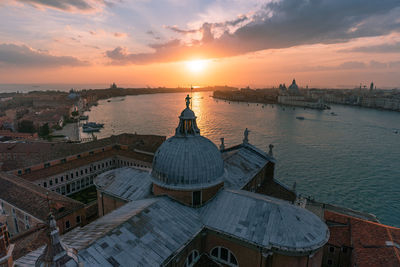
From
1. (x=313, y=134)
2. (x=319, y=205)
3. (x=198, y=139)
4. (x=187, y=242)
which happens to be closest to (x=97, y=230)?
(x=187, y=242)

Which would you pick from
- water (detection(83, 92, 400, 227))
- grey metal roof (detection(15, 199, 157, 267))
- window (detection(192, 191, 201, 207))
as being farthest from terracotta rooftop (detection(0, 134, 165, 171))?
window (detection(192, 191, 201, 207))

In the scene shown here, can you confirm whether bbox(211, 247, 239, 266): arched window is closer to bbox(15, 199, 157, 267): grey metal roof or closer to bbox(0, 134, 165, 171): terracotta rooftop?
bbox(15, 199, 157, 267): grey metal roof

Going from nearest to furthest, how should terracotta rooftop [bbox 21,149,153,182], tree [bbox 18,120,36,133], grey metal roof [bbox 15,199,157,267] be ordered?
grey metal roof [bbox 15,199,157,267] < terracotta rooftop [bbox 21,149,153,182] < tree [bbox 18,120,36,133]

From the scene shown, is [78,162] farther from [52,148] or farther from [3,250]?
[3,250]

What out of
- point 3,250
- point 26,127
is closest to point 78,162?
point 3,250

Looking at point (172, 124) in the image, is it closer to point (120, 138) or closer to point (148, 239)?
point (120, 138)

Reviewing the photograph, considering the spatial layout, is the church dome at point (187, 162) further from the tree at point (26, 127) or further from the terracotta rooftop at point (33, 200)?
the tree at point (26, 127)
